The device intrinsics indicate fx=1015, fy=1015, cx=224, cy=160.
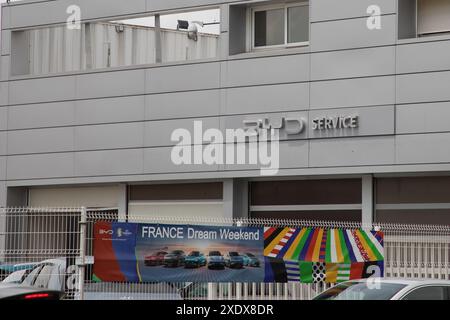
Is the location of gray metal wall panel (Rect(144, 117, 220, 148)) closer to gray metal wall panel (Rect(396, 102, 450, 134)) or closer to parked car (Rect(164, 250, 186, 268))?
gray metal wall panel (Rect(396, 102, 450, 134))

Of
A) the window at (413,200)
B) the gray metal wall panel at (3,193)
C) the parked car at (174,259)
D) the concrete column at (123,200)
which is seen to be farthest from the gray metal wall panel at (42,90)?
the parked car at (174,259)

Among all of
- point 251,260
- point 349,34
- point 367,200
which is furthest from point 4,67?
point 251,260

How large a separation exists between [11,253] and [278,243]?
5.03m

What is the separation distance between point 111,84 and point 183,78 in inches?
86.7

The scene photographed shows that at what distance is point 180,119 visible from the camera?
25734 mm

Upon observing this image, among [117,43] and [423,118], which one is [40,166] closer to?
[117,43]

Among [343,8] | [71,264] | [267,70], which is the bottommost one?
[71,264]

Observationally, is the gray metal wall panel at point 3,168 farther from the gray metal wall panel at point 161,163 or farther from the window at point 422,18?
the window at point 422,18

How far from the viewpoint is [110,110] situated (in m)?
26.8

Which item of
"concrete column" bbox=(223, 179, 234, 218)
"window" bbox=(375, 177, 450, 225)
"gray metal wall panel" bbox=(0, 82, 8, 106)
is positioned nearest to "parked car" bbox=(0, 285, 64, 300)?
"window" bbox=(375, 177, 450, 225)

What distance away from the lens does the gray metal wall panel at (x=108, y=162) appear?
26344mm
